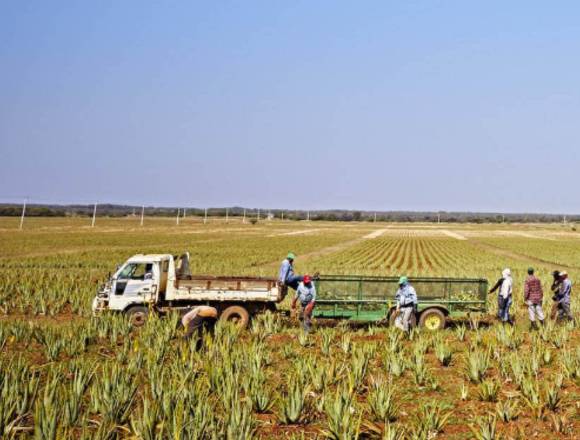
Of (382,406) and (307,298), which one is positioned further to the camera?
(307,298)

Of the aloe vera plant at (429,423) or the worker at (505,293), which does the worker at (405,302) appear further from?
the aloe vera plant at (429,423)

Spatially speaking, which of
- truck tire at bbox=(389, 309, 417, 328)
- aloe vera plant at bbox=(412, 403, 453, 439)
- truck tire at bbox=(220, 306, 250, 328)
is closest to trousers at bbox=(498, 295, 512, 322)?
truck tire at bbox=(389, 309, 417, 328)

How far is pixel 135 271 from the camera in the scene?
15.5m

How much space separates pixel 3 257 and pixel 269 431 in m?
41.2

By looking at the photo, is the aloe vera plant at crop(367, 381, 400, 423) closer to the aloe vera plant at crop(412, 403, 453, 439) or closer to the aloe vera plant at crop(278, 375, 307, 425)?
the aloe vera plant at crop(412, 403, 453, 439)

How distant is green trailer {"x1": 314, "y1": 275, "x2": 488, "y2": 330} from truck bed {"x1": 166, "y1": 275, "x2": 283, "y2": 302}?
4.31ft

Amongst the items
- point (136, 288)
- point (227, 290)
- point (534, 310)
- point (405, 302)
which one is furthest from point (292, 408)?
point (534, 310)

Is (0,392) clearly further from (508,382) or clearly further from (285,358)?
(508,382)

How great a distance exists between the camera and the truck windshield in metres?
15.4

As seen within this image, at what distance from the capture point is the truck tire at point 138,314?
15047 mm

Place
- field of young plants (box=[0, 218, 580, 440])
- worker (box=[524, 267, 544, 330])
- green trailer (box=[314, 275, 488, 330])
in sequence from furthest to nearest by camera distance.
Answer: worker (box=[524, 267, 544, 330]) → green trailer (box=[314, 275, 488, 330]) → field of young plants (box=[0, 218, 580, 440])

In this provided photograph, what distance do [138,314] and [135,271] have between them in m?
1.15

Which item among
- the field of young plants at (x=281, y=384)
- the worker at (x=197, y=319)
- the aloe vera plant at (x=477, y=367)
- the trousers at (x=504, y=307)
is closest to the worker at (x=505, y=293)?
the trousers at (x=504, y=307)

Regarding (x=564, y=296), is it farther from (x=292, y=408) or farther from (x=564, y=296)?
(x=292, y=408)
